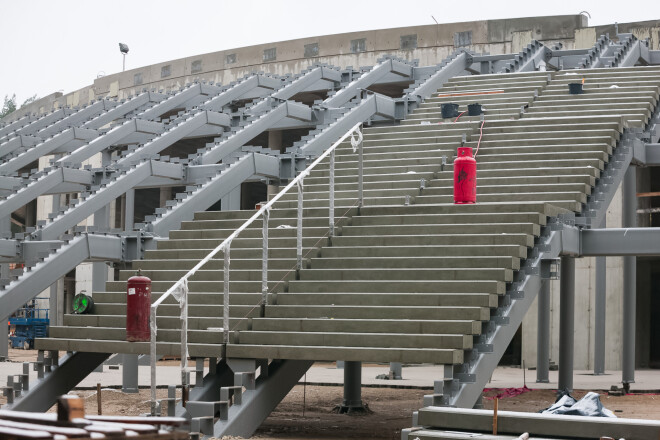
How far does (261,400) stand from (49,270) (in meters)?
6.19

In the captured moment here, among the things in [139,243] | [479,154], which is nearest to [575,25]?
[479,154]

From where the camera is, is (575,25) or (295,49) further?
(295,49)

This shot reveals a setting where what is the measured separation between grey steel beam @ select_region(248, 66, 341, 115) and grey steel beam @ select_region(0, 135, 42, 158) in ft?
23.9

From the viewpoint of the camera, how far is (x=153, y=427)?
6.39 meters

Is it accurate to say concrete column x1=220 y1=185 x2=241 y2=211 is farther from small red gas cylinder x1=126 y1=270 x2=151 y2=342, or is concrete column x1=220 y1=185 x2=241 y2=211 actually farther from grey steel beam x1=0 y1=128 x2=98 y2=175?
small red gas cylinder x1=126 y1=270 x2=151 y2=342

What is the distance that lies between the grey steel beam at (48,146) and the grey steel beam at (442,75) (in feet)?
30.1

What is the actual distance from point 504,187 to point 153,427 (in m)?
12.3

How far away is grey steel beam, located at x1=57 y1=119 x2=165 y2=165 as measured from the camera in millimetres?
26984

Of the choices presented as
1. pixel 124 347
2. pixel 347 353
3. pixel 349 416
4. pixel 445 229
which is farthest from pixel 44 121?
pixel 347 353

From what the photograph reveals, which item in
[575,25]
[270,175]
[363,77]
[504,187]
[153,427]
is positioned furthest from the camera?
[575,25]

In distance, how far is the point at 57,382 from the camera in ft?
49.0

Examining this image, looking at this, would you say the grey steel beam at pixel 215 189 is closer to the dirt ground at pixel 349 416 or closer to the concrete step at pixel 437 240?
the dirt ground at pixel 349 416

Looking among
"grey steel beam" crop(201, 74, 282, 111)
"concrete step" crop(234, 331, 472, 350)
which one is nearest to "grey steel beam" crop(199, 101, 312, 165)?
"grey steel beam" crop(201, 74, 282, 111)

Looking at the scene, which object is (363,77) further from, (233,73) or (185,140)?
(233,73)
